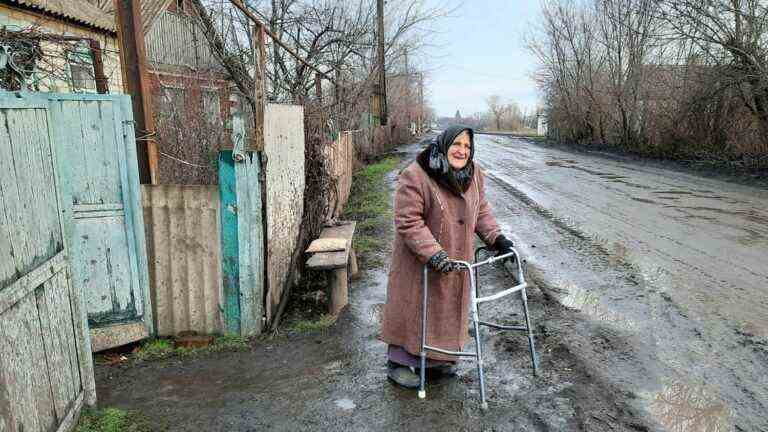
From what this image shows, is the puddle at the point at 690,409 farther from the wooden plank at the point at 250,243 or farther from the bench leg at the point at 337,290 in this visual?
the wooden plank at the point at 250,243

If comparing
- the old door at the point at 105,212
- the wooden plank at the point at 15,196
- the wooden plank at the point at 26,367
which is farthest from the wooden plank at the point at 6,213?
the old door at the point at 105,212

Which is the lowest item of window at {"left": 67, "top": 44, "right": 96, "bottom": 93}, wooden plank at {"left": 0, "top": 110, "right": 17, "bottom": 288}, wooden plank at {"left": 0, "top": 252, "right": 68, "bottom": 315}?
wooden plank at {"left": 0, "top": 252, "right": 68, "bottom": 315}

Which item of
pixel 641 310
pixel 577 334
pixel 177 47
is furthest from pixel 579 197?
pixel 177 47

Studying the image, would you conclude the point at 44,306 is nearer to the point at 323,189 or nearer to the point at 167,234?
the point at 167,234

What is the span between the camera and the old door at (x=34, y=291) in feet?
8.09

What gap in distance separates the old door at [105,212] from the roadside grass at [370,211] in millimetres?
3259

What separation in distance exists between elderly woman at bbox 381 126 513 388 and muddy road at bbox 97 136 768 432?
334 millimetres

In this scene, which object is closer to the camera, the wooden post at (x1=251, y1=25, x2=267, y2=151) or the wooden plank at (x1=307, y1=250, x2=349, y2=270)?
the wooden post at (x1=251, y1=25, x2=267, y2=151)

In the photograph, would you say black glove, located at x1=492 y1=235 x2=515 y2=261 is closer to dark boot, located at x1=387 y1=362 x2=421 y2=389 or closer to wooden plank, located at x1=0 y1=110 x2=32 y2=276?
dark boot, located at x1=387 y1=362 x2=421 y2=389

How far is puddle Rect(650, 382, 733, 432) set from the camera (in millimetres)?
3203

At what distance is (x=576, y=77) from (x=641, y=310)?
87.4 ft

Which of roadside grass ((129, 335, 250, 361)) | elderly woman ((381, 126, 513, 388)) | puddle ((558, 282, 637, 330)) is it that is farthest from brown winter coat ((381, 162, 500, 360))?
puddle ((558, 282, 637, 330))

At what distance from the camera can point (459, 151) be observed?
3533mm

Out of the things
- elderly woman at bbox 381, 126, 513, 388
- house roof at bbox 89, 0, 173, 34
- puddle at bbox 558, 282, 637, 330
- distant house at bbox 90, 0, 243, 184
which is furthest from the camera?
house roof at bbox 89, 0, 173, 34
